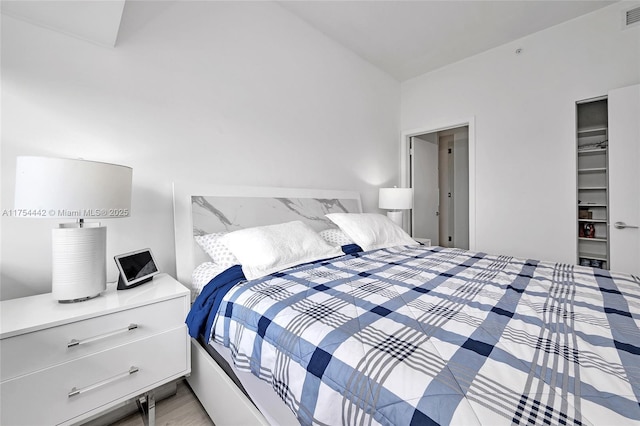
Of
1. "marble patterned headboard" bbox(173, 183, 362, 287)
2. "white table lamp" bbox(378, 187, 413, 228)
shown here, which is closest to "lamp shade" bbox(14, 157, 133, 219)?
"marble patterned headboard" bbox(173, 183, 362, 287)

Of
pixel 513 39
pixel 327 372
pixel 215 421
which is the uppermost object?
pixel 513 39

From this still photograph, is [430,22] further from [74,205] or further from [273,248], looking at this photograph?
[74,205]

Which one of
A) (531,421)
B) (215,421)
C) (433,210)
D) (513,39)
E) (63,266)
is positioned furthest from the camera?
(433,210)

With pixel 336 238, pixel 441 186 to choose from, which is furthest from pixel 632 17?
pixel 441 186

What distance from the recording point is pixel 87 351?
1074mm

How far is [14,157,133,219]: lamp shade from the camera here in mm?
1036

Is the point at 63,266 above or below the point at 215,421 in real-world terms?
above

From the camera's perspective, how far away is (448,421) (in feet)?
1.71

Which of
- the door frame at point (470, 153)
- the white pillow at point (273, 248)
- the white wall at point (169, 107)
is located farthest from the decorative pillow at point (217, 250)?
the door frame at point (470, 153)

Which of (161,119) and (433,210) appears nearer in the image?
(161,119)

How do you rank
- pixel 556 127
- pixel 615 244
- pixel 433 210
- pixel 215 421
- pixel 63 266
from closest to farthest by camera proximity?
1. pixel 63 266
2. pixel 215 421
3. pixel 615 244
4. pixel 556 127
5. pixel 433 210

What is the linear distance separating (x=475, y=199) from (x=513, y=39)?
1.73 m

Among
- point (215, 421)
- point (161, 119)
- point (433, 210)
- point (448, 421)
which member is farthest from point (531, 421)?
point (433, 210)

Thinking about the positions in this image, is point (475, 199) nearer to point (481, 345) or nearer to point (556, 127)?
point (556, 127)
